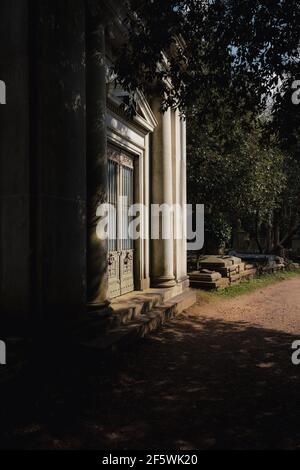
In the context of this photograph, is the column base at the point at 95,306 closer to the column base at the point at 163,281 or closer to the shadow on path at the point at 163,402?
the shadow on path at the point at 163,402

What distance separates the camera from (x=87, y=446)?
3234 mm

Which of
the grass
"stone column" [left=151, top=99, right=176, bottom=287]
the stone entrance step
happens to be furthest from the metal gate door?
the grass

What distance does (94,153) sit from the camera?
19.1ft

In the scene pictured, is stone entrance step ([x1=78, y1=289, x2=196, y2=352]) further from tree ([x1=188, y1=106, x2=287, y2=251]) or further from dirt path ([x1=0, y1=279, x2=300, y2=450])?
tree ([x1=188, y1=106, x2=287, y2=251])

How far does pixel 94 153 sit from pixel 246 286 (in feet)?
27.7

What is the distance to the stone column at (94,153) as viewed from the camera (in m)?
5.80

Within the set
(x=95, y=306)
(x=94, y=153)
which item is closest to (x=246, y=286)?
(x=95, y=306)

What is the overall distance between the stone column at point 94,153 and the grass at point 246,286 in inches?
198

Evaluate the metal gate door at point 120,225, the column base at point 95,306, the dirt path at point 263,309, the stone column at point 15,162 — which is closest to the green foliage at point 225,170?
the dirt path at point 263,309

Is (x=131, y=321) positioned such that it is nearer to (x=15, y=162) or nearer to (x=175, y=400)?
(x=175, y=400)

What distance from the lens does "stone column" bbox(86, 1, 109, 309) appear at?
580 centimetres

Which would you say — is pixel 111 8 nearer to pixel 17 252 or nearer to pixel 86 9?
pixel 86 9

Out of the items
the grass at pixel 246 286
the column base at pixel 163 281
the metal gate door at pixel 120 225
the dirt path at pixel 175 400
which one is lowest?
the dirt path at pixel 175 400
